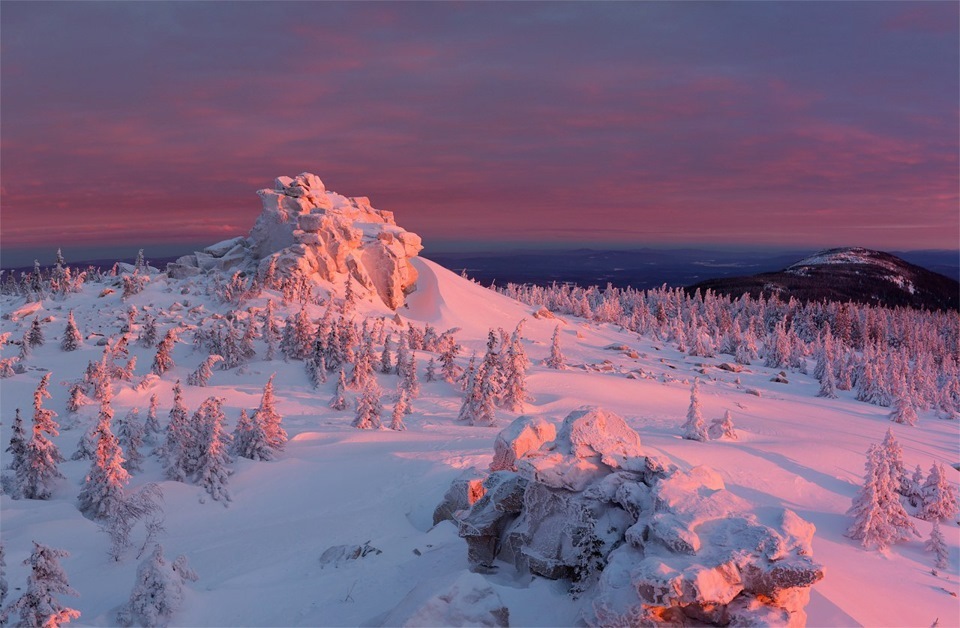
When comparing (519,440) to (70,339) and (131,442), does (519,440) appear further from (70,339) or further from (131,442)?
(70,339)

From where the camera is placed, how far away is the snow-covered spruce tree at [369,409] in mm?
34312

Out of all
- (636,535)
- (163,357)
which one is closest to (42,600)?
(636,535)

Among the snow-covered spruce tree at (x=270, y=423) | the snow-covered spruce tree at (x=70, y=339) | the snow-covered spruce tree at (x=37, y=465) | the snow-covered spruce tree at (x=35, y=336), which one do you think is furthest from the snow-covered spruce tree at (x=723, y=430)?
the snow-covered spruce tree at (x=35, y=336)

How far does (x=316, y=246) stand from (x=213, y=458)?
51.4 metres

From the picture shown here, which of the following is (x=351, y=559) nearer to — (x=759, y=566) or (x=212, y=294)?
(x=759, y=566)

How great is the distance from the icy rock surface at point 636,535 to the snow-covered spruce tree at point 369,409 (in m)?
18.7

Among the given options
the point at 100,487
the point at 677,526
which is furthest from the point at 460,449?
the point at 677,526

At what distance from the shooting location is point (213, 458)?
925 inches

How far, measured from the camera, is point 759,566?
1078 centimetres

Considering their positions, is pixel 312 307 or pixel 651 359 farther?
pixel 651 359

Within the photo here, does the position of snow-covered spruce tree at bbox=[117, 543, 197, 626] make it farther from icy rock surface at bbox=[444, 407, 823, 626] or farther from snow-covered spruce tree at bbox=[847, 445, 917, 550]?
snow-covered spruce tree at bbox=[847, 445, 917, 550]

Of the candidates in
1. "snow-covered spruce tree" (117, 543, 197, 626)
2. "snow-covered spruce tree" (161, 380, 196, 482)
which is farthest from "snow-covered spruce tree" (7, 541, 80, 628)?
"snow-covered spruce tree" (161, 380, 196, 482)

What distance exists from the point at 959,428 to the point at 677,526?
63355 mm

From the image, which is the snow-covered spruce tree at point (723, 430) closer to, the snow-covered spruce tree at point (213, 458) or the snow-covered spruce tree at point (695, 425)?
the snow-covered spruce tree at point (695, 425)
